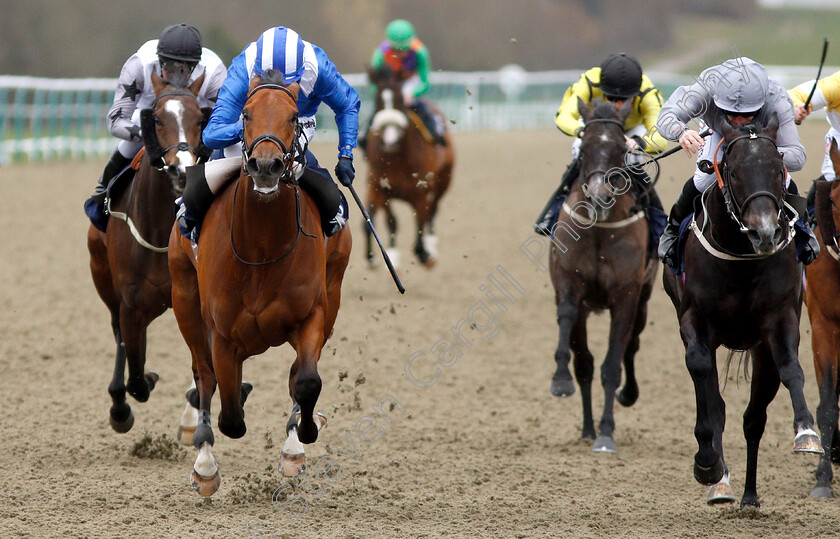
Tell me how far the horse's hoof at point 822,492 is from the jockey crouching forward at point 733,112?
1.34 metres

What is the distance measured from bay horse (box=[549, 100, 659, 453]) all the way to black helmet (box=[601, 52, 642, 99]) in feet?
0.30

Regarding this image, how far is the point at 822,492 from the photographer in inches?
224

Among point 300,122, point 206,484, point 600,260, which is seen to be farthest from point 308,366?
point 600,260

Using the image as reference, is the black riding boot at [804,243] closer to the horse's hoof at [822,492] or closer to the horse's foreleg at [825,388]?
the horse's foreleg at [825,388]

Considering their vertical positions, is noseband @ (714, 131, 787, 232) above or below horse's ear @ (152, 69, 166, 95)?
below

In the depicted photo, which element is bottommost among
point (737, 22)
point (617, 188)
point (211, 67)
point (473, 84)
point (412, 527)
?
point (412, 527)

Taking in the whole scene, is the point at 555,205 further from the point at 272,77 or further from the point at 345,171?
the point at 272,77

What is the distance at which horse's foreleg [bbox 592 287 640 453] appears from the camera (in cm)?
681

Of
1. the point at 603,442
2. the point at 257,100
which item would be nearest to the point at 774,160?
the point at 257,100

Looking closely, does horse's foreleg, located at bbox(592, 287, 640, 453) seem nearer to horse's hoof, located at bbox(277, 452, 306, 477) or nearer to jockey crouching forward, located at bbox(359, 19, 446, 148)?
horse's hoof, located at bbox(277, 452, 306, 477)

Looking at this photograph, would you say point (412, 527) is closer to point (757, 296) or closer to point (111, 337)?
point (757, 296)

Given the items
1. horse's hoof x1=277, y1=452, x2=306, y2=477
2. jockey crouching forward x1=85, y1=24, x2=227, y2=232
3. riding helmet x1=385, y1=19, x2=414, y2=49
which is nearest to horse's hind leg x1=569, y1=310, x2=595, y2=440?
horse's hoof x1=277, y1=452, x2=306, y2=477

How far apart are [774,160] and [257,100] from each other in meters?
2.22

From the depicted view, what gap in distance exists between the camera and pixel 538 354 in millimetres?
9602
